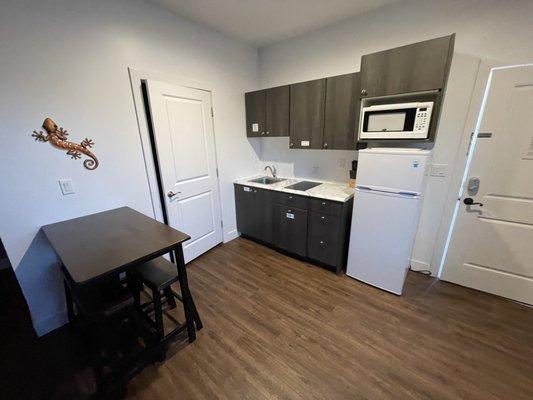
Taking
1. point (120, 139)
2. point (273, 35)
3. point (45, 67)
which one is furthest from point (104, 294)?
point (273, 35)

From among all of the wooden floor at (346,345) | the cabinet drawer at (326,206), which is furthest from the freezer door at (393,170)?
the wooden floor at (346,345)

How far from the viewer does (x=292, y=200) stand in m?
2.63

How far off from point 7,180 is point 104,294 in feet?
3.45

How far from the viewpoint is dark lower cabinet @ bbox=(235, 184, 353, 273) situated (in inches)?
94.0

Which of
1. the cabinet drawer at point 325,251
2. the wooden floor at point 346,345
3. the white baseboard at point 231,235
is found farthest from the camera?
the white baseboard at point 231,235

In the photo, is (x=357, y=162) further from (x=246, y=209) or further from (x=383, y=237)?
(x=246, y=209)

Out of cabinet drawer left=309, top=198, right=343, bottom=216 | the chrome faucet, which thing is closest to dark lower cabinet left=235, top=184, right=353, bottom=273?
cabinet drawer left=309, top=198, right=343, bottom=216

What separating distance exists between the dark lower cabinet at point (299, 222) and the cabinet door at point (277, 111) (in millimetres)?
821

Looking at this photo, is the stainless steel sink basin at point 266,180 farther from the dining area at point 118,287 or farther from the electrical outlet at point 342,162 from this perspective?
the dining area at point 118,287

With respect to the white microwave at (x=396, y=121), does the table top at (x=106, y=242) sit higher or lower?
lower

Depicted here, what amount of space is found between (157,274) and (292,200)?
1615 millimetres

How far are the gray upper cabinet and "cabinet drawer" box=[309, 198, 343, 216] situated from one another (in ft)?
3.24

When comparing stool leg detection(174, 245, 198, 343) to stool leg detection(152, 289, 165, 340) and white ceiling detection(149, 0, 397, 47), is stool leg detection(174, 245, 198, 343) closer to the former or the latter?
stool leg detection(152, 289, 165, 340)

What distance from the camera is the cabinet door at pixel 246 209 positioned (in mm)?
3074
